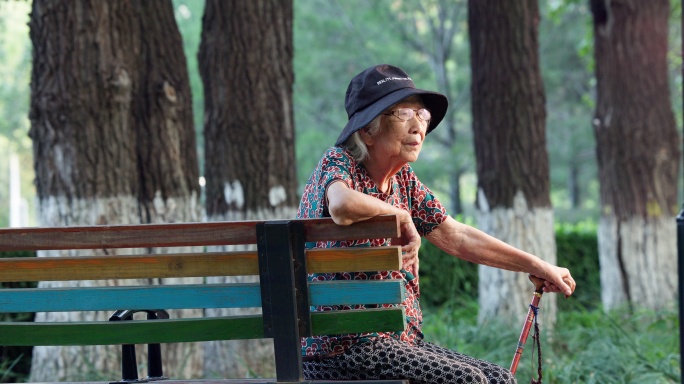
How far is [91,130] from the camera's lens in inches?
249

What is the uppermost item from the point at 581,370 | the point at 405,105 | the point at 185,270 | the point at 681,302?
the point at 405,105

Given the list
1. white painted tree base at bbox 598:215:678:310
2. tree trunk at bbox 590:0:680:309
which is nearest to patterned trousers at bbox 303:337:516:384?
white painted tree base at bbox 598:215:678:310

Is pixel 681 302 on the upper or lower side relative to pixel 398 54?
lower

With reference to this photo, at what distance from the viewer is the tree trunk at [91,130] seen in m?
6.30

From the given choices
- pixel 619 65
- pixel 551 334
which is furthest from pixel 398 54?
pixel 551 334

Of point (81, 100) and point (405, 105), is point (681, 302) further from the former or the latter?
point (81, 100)

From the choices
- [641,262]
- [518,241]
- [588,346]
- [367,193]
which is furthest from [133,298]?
[641,262]

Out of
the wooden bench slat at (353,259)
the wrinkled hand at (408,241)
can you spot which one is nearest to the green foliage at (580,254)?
the wrinkled hand at (408,241)

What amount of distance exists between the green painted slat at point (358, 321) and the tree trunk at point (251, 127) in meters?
3.74

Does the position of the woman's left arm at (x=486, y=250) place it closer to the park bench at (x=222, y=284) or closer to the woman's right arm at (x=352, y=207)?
the woman's right arm at (x=352, y=207)

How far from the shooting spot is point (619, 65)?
11.5 meters

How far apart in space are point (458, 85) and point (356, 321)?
23.4 metres

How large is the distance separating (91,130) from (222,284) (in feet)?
9.63

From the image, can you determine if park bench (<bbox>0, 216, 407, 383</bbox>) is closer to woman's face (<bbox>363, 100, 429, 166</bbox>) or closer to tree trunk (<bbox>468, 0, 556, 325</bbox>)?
woman's face (<bbox>363, 100, 429, 166</bbox>)
